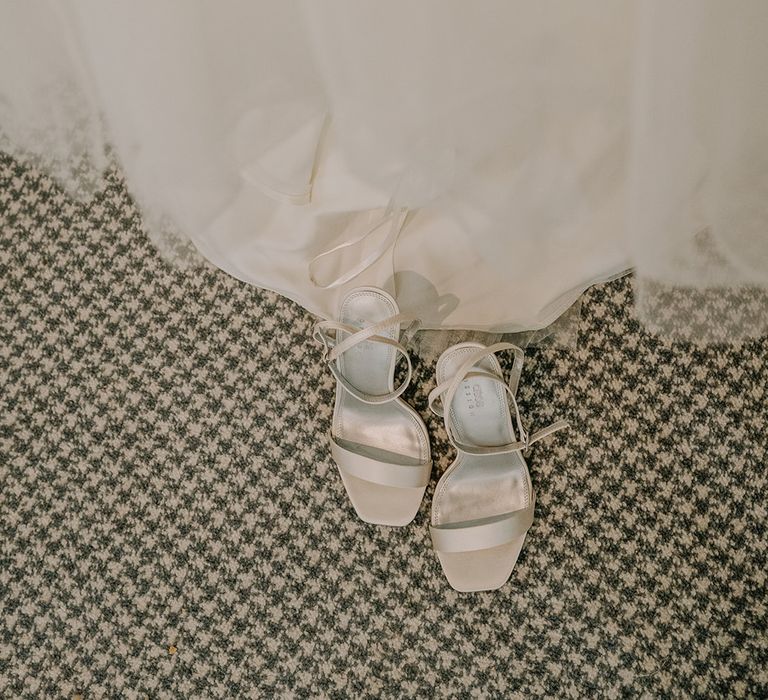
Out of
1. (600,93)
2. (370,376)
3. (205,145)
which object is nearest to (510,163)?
(600,93)

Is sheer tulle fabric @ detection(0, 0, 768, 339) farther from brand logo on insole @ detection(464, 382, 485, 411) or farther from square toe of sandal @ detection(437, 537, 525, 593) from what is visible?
square toe of sandal @ detection(437, 537, 525, 593)

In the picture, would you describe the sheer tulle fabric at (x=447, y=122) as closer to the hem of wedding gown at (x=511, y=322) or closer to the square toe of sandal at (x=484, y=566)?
the hem of wedding gown at (x=511, y=322)

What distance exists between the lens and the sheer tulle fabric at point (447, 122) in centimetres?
37

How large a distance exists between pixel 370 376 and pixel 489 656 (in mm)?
346

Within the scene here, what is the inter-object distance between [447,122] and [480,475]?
44 cm

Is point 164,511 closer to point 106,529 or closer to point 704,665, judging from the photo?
point 106,529

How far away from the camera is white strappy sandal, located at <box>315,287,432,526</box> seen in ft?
2.42

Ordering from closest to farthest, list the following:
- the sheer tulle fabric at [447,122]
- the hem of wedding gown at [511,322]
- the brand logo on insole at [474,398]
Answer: the sheer tulle fabric at [447,122], the hem of wedding gown at [511,322], the brand logo on insole at [474,398]

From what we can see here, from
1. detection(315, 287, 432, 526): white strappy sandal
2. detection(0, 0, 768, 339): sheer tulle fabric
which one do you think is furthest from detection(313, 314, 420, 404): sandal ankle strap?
detection(0, 0, 768, 339): sheer tulle fabric

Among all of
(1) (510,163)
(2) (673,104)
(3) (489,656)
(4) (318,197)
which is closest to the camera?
(2) (673,104)

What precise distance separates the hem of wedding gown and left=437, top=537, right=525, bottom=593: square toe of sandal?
24cm

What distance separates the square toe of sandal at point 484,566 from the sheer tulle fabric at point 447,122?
28 centimetres

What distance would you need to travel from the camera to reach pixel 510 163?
0.46 metres

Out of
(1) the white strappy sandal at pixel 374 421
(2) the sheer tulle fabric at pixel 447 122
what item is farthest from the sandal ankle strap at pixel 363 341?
(2) the sheer tulle fabric at pixel 447 122
